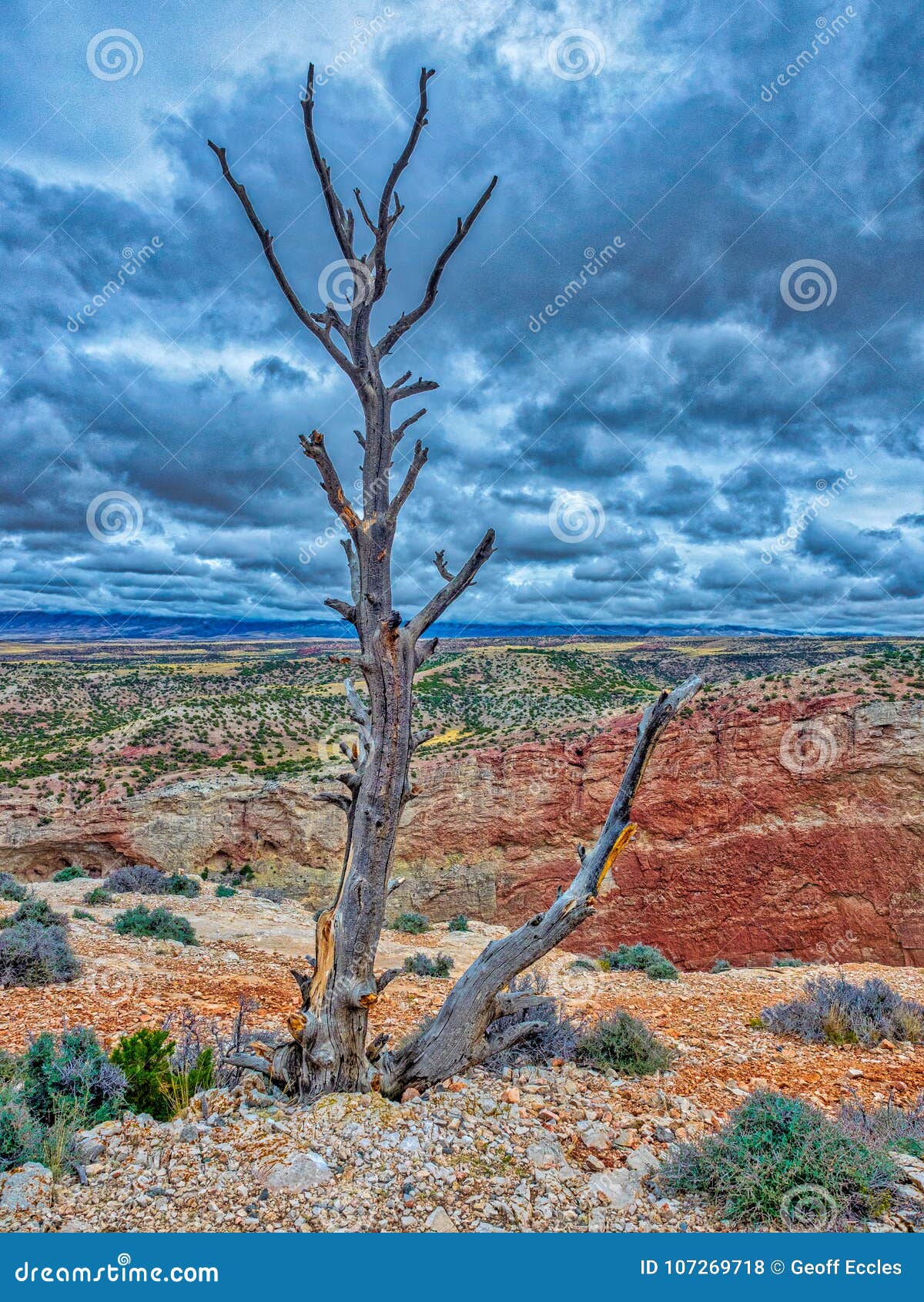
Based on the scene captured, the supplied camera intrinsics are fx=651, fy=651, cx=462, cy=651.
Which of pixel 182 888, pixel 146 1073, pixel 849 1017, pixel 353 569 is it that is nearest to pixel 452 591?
pixel 353 569

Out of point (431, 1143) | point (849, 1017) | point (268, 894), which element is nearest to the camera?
point (431, 1143)

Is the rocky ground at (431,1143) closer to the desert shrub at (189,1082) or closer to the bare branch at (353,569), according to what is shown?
the desert shrub at (189,1082)

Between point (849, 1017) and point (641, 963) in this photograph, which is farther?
point (641, 963)

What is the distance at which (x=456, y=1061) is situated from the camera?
16.3 feet

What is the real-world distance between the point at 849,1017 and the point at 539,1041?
137 inches

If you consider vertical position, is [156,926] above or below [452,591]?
below

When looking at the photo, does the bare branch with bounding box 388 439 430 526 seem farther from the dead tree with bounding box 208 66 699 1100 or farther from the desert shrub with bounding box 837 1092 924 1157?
the desert shrub with bounding box 837 1092 924 1157

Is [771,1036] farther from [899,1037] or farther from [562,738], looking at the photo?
[562,738]

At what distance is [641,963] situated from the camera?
10781 millimetres

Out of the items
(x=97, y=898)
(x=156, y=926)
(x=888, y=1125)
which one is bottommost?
(x=97, y=898)

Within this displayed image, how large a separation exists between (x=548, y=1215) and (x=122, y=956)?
7.63 metres

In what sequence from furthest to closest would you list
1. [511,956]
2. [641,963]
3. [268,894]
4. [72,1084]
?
[268,894], [641,963], [511,956], [72,1084]

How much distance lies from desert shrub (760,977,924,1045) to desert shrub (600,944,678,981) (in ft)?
9.52

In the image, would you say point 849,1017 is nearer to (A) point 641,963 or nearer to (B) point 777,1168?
(B) point 777,1168
